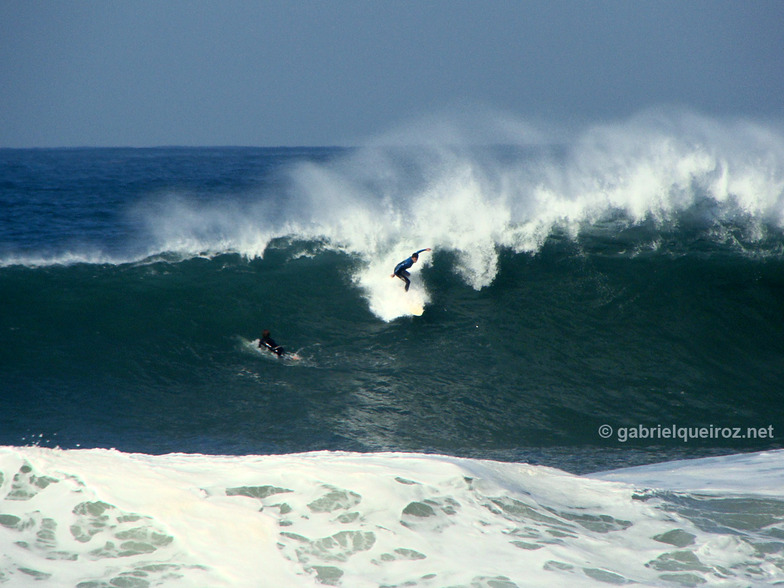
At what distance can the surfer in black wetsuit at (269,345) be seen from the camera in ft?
40.0

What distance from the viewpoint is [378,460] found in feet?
17.5

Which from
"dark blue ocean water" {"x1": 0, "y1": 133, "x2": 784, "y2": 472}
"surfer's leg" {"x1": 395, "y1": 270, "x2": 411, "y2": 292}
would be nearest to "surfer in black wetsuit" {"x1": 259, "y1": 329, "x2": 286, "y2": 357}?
"dark blue ocean water" {"x1": 0, "y1": 133, "x2": 784, "y2": 472}

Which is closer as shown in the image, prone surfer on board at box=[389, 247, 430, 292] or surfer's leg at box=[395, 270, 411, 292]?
prone surfer on board at box=[389, 247, 430, 292]

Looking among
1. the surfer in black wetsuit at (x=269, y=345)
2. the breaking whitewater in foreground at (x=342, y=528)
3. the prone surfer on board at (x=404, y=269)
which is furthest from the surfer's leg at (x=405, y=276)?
the breaking whitewater in foreground at (x=342, y=528)

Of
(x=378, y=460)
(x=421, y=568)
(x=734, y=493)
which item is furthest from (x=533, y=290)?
(x=421, y=568)

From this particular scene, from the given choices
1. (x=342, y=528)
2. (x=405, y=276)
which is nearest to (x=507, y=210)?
(x=405, y=276)

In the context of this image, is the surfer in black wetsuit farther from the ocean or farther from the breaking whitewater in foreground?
the breaking whitewater in foreground

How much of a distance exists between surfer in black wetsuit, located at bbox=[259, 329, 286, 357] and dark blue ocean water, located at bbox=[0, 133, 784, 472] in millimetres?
160

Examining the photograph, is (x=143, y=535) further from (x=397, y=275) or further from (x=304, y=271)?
(x=304, y=271)

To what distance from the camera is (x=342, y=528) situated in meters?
4.40

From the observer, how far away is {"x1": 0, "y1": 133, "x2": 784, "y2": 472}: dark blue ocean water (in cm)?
1019

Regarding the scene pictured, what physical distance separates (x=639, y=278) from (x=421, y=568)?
11.9 metres

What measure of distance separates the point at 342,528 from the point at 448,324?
9051mm

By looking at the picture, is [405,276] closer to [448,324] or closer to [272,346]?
[448,324]
